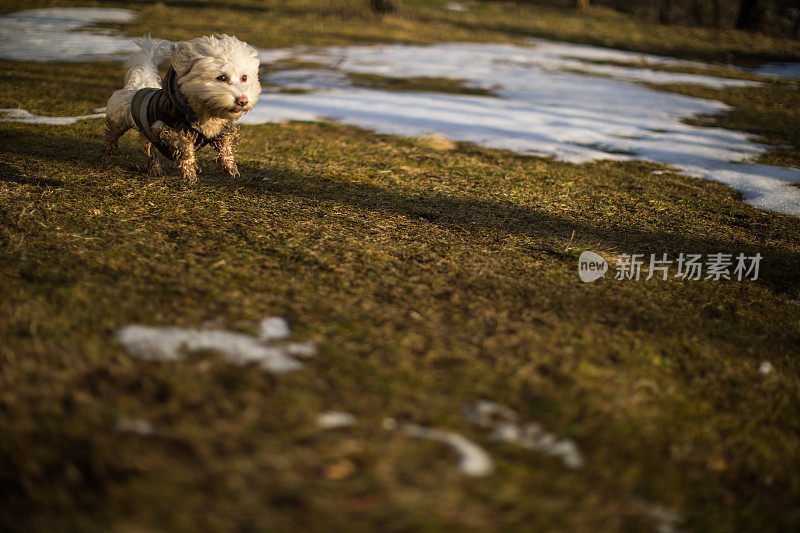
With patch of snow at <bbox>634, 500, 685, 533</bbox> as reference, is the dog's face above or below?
above

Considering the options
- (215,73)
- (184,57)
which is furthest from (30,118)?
(215,73)

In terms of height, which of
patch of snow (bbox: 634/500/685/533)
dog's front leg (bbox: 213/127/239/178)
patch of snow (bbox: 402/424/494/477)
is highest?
dog's front leg (bbox: 213/127/239/178)

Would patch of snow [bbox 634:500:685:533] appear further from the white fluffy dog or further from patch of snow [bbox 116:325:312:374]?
the white fluffy dog

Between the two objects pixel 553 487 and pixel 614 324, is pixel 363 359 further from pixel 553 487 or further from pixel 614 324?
pixel 614 324

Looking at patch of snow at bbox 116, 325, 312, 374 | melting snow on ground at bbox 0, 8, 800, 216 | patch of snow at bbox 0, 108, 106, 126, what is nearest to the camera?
patch of snow at bbox 116, 325, 312, 374

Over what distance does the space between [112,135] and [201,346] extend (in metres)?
3.41

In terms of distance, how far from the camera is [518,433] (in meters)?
1.75

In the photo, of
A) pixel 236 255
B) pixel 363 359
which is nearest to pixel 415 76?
pixel 236 255

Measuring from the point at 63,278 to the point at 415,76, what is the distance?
372 inches

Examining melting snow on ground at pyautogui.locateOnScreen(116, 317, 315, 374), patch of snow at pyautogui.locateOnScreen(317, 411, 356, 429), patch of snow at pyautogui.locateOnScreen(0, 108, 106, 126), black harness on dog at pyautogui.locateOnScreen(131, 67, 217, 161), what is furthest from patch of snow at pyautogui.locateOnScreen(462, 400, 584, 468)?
patch of snow at pyautogui.locateOnScreen(0, 108, 106, 126)

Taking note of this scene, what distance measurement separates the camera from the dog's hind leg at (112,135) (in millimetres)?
4398

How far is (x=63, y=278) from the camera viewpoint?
97.2 inches

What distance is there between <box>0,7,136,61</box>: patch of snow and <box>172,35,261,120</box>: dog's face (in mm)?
8373

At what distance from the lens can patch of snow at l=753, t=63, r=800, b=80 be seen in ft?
45.4
